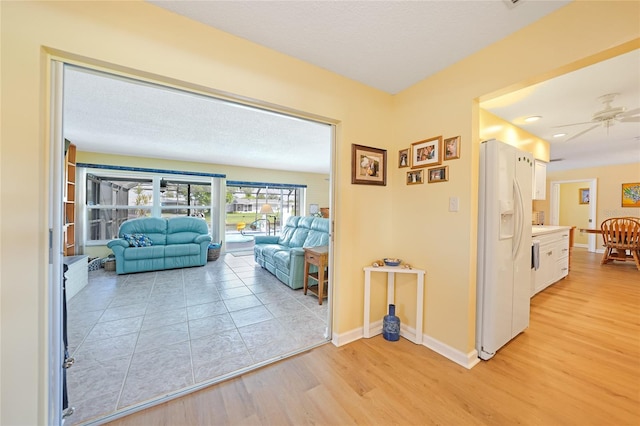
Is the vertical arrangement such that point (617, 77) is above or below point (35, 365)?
above

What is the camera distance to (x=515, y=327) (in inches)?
83.7

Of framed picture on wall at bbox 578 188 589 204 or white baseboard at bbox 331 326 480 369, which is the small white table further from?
framed picture on wall at bbox 578 188 589 204

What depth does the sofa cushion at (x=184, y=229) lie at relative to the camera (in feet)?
16.3

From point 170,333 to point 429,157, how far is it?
118 inches

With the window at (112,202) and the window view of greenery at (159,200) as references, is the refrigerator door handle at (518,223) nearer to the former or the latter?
the window view of greenery at (159,200)

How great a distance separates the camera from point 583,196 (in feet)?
23.5

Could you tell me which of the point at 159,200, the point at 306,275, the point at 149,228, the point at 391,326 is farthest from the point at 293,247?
the point at 159,200

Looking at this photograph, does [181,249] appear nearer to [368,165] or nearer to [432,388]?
[368,165]

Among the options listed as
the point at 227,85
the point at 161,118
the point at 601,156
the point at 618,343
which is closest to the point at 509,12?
the point at 227,85

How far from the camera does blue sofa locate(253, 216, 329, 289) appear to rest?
143 inches

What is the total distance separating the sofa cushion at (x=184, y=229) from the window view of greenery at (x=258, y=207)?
1.24 metres

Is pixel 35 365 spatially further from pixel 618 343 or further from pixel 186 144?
pixel 618 343

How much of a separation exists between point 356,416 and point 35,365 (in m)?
1.68

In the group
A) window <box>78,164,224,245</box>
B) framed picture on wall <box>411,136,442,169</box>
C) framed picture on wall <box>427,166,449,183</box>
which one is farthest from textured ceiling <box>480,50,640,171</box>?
window <box>78,164,224,245</box>
